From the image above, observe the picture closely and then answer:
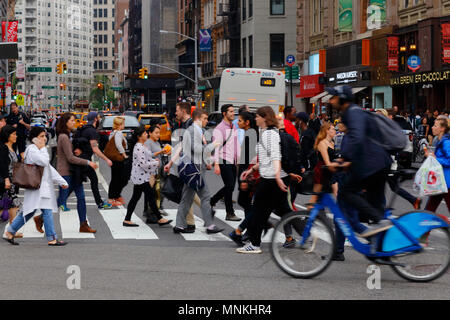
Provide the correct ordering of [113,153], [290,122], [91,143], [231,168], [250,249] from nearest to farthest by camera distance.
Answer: [250,249], [231,168], [290,122], [91,143], [113,153]

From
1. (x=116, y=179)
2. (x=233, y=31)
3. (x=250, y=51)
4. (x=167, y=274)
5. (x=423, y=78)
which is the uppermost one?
(x=233, y=31)

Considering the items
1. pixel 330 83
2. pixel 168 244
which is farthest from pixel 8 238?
pixel 330 83

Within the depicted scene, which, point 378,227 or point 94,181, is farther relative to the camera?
point 94,181

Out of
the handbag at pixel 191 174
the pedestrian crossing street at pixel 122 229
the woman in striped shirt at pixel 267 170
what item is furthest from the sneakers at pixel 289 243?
the handbag at pixel 191 174

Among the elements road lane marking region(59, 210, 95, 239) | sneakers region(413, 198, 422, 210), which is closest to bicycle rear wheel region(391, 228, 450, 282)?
sneakers region(413, 198, 422, 210)

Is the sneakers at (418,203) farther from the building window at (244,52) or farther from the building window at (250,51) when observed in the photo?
the building window at (244,52)

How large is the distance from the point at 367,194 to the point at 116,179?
7.63 meters

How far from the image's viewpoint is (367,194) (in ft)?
26.2

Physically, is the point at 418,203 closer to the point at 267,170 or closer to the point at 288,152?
the point at 288,152

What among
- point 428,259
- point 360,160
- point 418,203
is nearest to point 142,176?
point 418,203

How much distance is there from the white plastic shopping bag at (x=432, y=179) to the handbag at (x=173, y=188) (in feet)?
11.5

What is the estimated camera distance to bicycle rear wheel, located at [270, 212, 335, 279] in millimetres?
7742
